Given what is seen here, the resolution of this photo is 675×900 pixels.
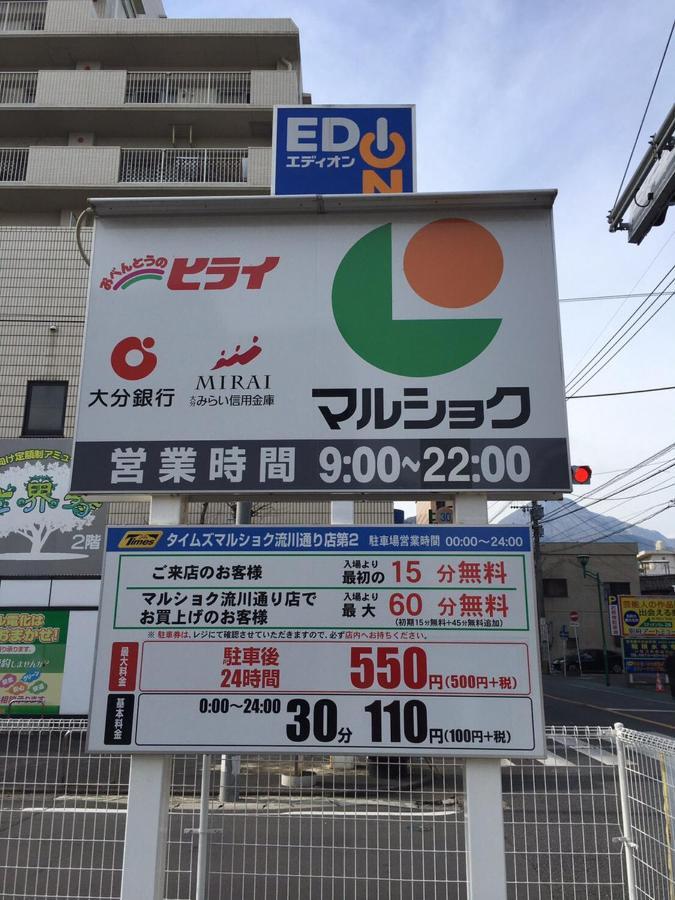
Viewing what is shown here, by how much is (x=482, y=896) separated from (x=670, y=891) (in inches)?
40.3

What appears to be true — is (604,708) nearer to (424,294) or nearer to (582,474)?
(582,474)

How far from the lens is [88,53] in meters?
21.9

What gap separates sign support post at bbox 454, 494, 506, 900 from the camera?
3.70 meters

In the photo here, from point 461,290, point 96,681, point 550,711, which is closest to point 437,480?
point 461,290

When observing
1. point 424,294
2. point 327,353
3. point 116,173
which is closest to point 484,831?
point 327,353

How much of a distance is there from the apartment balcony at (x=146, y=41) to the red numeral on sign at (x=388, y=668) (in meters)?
21.0

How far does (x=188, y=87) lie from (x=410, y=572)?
21.1 meters

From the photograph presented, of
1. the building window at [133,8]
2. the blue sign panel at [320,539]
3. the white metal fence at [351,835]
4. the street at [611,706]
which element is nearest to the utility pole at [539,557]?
the street at [611,706]

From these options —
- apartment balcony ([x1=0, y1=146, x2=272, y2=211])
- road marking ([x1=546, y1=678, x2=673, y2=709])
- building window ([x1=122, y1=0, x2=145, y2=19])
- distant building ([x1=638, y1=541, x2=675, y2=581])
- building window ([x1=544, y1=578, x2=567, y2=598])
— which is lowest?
road marking ([x1=546, y1=678, x2=673, y2=709])

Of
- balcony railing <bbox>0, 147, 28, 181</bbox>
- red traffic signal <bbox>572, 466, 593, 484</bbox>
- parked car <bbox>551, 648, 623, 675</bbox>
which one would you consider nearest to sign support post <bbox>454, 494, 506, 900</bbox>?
red traffic signal <bbox>572, 466, 593, 484</bbox>

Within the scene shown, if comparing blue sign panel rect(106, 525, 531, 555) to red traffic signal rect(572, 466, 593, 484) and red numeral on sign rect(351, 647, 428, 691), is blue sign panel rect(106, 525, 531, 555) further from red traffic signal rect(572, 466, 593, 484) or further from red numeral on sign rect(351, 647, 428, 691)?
red traffic signal rect(572, 466, 593, 484)

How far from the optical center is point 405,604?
398cm

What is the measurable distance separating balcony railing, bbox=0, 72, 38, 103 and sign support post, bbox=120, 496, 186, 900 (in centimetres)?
2267

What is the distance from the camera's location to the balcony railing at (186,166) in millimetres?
19531
